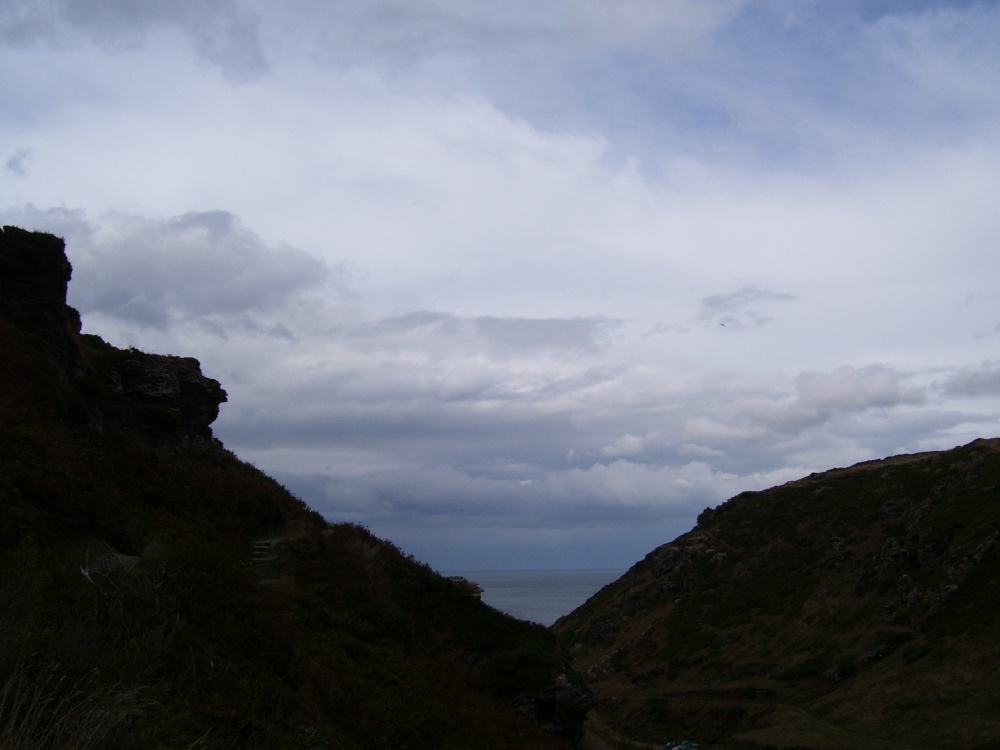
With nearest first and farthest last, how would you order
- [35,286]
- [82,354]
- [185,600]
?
[185,600], [35,286], [82,354]

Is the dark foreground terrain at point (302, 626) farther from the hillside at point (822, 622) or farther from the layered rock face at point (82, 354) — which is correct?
the hillside at point (822, 622)

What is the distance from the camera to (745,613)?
68375mm

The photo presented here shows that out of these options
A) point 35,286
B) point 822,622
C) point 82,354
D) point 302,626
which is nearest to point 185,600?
point 302,626

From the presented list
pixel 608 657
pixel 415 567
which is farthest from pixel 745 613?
pixel 415 567

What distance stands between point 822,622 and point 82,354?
55.8m

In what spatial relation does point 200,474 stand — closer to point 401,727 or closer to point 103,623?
point 401,727

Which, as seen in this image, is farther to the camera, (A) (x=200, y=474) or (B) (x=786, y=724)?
(B) (x=786, y=724)

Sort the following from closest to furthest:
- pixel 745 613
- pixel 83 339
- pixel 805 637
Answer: pixel 83 339, pixel 805 637, pixel 745 613

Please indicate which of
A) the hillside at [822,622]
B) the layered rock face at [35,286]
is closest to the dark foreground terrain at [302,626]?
the layered rock face at [35,286]

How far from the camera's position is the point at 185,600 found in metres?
15.5

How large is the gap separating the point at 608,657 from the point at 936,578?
27416 mm

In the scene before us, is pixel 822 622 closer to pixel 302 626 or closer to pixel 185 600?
pixel 302 626

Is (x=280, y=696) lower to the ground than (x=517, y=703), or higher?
higher

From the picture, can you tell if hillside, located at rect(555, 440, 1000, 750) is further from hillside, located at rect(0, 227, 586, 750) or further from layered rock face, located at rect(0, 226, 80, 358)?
layered rock face, located at rect(0, 226, 80, 358)
